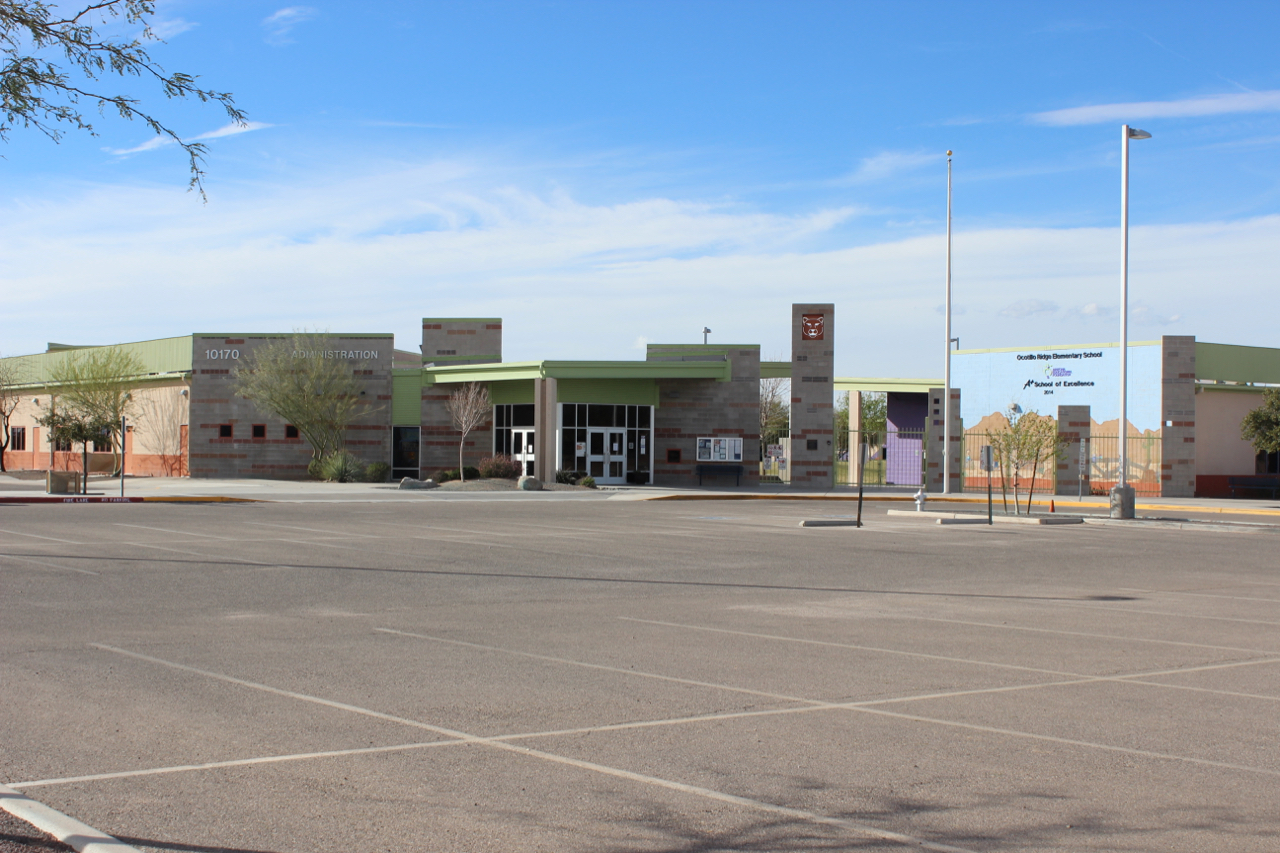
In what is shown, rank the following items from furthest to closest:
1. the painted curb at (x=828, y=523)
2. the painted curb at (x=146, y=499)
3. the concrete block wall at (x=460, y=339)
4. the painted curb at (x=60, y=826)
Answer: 1. the concrete block wall at (x=460, y=339)
2. the painted curb at (x=146, y=499)
3. the painted curb at (x=828, y=523)
4. the painted curb at (x=60, y=826)

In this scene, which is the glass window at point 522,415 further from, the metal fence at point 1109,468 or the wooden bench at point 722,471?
the metal fence at point 1109,468

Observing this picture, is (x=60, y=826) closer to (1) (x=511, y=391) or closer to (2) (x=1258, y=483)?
(1) (x=511, y=391)

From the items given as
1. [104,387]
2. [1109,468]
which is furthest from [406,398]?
[1109,468]

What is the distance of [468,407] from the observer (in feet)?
135

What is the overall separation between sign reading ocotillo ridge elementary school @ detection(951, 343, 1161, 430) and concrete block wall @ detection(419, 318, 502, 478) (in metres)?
20.6

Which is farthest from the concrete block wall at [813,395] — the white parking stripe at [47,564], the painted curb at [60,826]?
the painted curb at [60,826]

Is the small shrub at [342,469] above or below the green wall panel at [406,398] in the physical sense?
below

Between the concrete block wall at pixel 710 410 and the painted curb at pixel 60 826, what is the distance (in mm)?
38644

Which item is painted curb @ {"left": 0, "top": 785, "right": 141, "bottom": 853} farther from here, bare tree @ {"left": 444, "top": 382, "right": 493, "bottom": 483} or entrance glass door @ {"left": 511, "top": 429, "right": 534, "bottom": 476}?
entrance glass door @ {"left": 511, "top": 429, "right": 534, "bottom": 476}

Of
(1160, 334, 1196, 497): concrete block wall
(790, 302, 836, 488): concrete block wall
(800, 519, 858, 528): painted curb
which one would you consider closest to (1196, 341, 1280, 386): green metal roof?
(1160, 334, 1196, 497): concrete block wall

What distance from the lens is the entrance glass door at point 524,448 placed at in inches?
1642

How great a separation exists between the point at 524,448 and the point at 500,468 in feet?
8.57

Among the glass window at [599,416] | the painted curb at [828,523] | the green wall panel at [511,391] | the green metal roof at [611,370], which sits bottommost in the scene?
the painted curb at [828,523]

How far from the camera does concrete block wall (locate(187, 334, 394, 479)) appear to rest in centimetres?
4538
